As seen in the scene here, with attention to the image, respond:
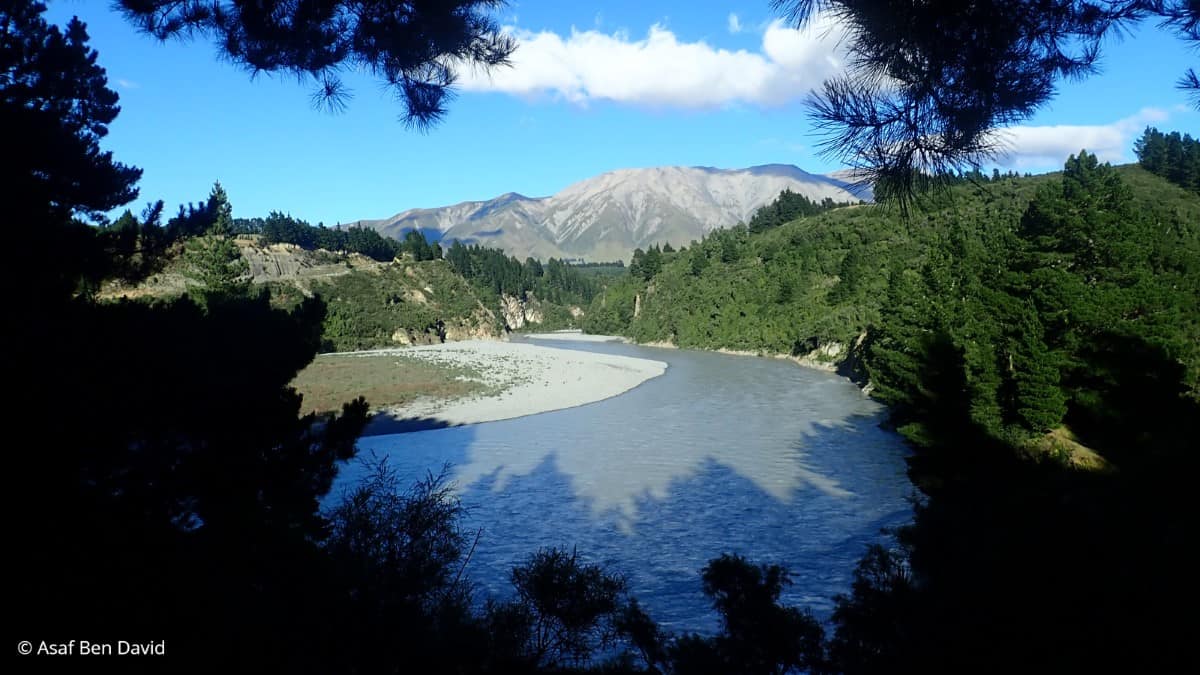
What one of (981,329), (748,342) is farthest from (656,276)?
(981,329)

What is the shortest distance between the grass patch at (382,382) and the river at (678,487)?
9.84m

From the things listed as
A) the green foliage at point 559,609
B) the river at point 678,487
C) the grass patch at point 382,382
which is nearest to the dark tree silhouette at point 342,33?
the green foliage at point 559,609

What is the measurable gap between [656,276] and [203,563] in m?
134

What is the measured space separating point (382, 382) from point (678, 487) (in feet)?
108

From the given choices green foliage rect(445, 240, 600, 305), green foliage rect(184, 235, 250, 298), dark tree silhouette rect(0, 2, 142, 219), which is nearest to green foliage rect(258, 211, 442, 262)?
green foliage rect(445, 240, 600, 305)

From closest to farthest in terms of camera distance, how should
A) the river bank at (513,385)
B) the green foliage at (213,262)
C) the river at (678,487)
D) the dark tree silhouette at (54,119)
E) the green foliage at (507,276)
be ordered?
the dark tree silhouette at (54,119)
the river at (678,487)
the river bank at (513,385)
the green foliage at (213,262)
the green foliage at (507,276)

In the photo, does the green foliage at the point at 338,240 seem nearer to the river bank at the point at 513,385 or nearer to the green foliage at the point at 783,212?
the river bank at the point at 513,385

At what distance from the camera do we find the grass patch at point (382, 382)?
143 ft

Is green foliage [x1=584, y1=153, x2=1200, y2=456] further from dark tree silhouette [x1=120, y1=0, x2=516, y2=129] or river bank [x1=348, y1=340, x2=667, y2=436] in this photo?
river bank [x1=348, y1=340, x2=667, y2=436]

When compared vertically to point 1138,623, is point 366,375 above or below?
below

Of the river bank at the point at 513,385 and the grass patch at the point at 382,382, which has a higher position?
the grass patch at the point at 382,382

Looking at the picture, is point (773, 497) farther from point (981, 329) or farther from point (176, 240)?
point (176, 240)

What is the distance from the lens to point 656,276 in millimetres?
138000

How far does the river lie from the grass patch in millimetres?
9842
